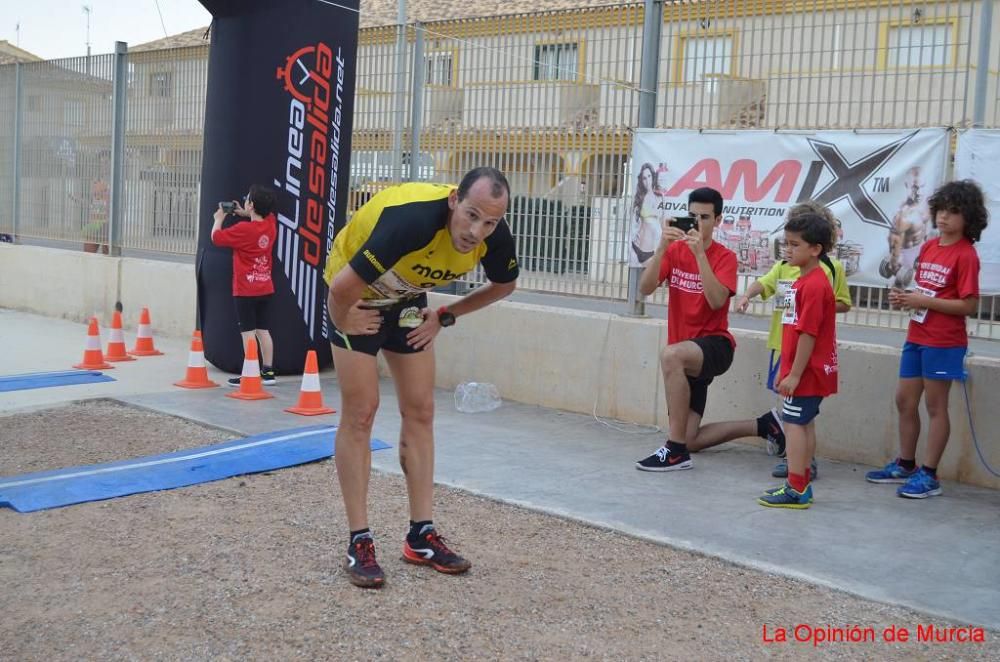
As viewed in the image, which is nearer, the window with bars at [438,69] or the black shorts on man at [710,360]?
the black shorts on man at [710,360]

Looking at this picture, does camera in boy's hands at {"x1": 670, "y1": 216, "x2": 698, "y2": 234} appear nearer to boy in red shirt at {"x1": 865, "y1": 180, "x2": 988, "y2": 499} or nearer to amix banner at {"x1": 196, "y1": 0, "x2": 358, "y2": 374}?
boy in red shirt at {"x1": 865, "y1": 180, "x2": 988, "y2": 499}

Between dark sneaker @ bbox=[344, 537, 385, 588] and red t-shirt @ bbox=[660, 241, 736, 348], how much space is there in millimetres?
3206

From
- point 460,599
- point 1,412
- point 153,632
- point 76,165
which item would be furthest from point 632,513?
point 76,165

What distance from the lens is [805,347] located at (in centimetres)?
582

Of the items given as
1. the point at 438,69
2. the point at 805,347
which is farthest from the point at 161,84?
the point at 805,347

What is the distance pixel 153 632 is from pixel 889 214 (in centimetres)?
540

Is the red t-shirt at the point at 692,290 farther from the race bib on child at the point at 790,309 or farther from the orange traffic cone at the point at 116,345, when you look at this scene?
the orange traffic cone at the point at 116,345

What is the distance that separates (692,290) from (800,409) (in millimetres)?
1362

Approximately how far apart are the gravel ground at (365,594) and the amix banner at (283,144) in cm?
411

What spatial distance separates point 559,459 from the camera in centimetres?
717

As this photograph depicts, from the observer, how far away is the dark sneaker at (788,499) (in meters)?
6.05

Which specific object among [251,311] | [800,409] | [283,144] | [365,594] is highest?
[283,144]

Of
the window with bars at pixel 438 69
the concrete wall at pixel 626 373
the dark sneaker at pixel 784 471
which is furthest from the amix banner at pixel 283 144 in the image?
the dark sneaker at pixel 784 471

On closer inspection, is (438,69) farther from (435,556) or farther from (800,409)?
(435,556)
